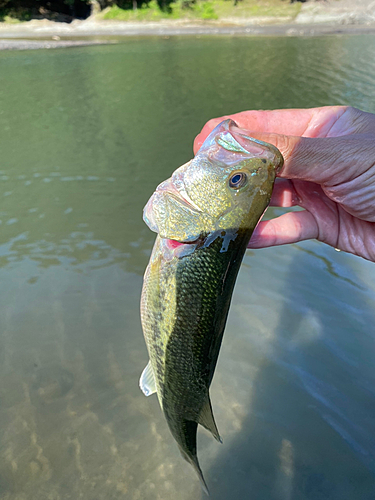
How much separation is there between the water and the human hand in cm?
168

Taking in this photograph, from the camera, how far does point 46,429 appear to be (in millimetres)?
3432

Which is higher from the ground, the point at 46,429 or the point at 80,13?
the point at 80,13

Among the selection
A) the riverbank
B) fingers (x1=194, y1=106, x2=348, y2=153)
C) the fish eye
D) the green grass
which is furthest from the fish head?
the green grass

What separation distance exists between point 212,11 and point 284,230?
57.5 metres

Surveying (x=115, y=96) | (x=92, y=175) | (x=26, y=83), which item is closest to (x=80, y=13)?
(x=26, y=83)

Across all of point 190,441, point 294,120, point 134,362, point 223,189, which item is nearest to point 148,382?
point 190,441

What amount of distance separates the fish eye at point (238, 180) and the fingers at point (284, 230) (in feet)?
3.25

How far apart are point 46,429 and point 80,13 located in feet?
209

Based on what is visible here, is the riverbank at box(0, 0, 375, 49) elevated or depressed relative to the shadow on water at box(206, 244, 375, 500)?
elevated

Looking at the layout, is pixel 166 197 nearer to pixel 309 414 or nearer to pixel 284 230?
pixel 284 230

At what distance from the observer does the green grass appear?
47750mm

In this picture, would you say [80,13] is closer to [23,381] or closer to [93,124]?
[93,124]

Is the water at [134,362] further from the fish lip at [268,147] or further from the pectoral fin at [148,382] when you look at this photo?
the fish lip at [268,147]

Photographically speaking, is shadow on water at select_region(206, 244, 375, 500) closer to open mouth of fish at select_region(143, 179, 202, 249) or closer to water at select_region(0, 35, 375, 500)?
water at select_region(0, 35, 375, 500)
